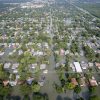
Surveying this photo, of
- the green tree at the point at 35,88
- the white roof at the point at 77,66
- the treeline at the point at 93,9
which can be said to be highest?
the green tree at the point at 35,88

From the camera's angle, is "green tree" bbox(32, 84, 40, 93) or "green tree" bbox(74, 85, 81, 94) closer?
"green tree" bbox(74, 85, 81, 94)

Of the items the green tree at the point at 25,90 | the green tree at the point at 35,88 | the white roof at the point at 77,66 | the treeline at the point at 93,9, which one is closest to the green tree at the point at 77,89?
the green tree at the point at 35,88

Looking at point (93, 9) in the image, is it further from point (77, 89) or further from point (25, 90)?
point (25, 90)

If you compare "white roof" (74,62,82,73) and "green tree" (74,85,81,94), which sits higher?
"green tree" (74,85,81,94)

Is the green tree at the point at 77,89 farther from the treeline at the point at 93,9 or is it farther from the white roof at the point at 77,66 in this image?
the treeline at the point at 93,9

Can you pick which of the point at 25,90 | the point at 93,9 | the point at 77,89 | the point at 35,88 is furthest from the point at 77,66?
the point at 93,9

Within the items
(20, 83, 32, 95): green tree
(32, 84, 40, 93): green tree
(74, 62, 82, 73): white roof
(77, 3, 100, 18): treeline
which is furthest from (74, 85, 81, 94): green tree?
(77, 3, 100, 18): treeline

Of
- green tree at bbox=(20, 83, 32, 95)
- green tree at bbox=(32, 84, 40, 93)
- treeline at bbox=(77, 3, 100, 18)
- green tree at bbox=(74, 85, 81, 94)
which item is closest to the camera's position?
green tree at bbox=(74, 85, 81, 94)

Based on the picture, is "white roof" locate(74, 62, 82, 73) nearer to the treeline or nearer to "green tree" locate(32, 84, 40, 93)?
"green tree" locate(32, 84, 40, 93)

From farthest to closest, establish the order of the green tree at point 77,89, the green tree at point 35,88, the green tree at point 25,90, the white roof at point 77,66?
the white roof at point 77,66 → the green tree at point 35,88 → the green tree at point 25,90 → the green tree at point 77,89

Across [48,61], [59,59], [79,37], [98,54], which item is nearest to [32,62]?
[48,61]

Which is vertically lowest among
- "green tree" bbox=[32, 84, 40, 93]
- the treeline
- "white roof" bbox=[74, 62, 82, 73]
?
the treeline
